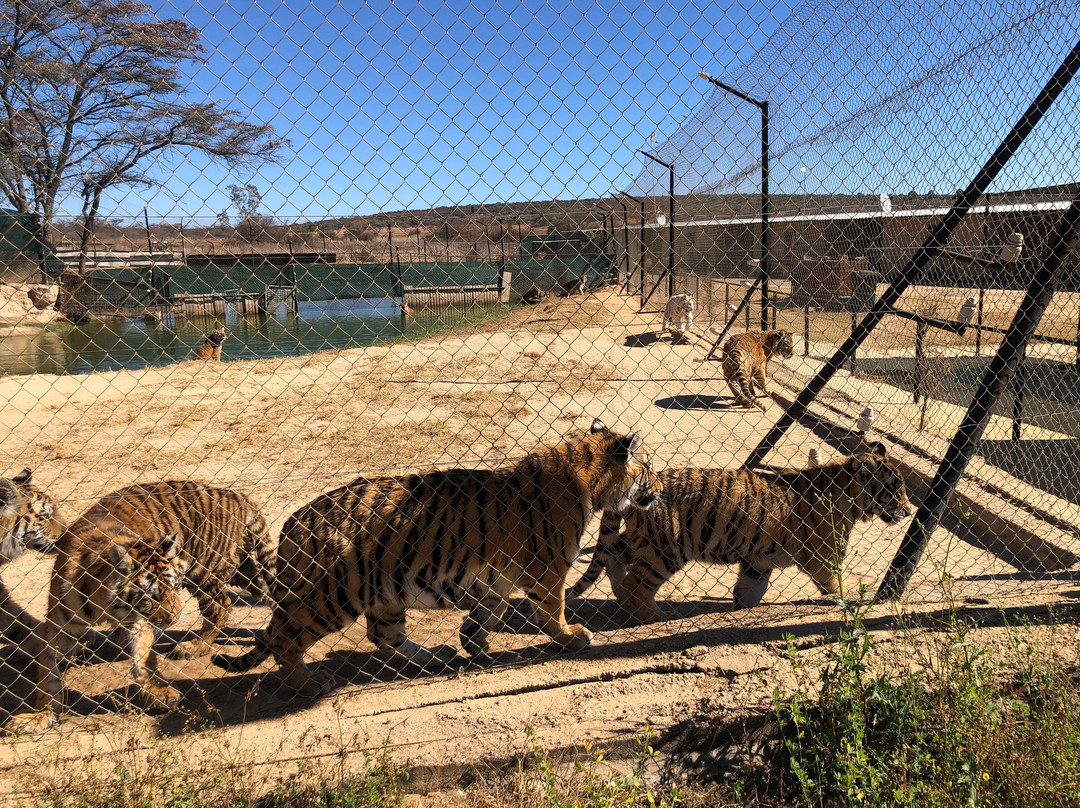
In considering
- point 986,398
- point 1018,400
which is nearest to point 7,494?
point 986,398

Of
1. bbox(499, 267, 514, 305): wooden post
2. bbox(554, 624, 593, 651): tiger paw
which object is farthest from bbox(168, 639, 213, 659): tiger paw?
bbox(499, 267, 514, 305): wooden post

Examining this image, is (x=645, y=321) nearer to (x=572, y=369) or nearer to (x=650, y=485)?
(x=572, y=369)

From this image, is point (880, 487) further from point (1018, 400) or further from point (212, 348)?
point (212, 348)

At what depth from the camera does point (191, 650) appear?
3803mm

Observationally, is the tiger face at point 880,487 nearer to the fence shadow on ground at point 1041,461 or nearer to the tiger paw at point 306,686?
the fence shadow on ground at point 1041,461

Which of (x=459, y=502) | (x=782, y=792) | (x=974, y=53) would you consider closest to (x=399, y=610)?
(x=459, y=502)

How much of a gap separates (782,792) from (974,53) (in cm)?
393

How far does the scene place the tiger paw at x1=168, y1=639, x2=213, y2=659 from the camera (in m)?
3.74

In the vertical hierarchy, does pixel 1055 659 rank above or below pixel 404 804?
above

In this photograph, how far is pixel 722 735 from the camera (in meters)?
2.88

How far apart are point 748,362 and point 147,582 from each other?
7.35m

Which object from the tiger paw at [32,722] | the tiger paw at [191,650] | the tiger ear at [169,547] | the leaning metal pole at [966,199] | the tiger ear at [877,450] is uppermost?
the leaning metal pole at [966,199]

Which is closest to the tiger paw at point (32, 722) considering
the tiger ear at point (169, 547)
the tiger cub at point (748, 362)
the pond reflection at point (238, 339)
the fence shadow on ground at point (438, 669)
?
the fence shadow on ground at point (438, 669)

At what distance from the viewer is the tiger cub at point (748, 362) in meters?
9.10
